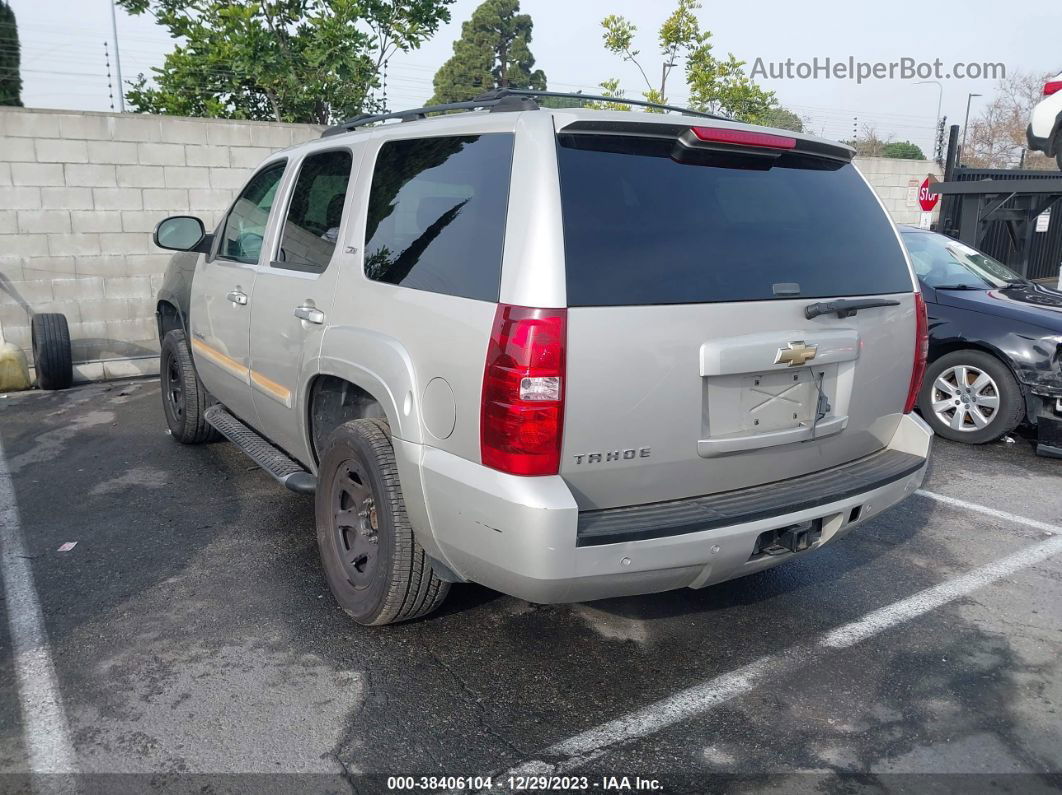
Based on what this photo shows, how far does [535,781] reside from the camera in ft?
8.64

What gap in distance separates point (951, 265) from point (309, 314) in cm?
571

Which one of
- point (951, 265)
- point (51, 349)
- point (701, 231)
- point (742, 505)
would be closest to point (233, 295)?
point (701, 231)

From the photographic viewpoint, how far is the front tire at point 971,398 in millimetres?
6309

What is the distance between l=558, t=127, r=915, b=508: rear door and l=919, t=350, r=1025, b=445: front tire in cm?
342

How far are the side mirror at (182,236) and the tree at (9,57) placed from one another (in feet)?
49.3

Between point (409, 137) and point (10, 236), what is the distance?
245 inches

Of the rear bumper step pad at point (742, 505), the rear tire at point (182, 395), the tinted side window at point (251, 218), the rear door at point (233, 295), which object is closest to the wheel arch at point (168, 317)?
the rear tire at point (182, 395)

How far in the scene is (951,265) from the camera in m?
7.23

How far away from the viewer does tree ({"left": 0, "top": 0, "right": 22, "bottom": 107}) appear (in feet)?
57.0

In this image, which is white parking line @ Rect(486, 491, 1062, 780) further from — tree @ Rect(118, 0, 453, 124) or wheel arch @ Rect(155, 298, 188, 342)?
tree @ Rect(118, 0, 453, 124)

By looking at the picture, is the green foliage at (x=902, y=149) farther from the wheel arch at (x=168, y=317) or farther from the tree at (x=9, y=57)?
the wheel arch at (x=168, y=317)

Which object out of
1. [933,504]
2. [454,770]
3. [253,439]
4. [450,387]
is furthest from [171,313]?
[933,504]

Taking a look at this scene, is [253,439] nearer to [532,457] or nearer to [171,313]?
[171,313]

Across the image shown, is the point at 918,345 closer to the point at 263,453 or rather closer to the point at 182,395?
the point at 263,453
